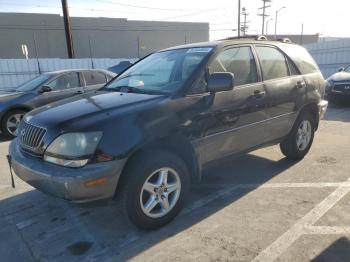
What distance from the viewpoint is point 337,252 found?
294 centimetres

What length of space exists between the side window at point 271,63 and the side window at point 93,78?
518cm

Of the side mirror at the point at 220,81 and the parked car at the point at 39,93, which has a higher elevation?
the side mirror at the point at 220,81

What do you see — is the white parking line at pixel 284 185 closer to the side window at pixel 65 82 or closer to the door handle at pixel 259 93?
the door handle at pixel 259 93

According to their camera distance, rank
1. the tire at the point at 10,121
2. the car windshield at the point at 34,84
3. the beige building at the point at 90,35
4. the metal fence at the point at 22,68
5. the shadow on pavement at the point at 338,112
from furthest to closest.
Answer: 1. the beige building at the point at 90,35
2. the metal fence at the point at 22,68
3. the shadow on pavement at the point at 338,112
4. the car windshield at the point at 34,84
5. the tire at the point at 10,121

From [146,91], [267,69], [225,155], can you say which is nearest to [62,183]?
[146,91]

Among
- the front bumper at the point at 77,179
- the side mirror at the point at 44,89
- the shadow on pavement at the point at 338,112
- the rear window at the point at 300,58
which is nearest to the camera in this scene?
the front bumper at the point at 77,179

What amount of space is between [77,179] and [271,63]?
307 cm

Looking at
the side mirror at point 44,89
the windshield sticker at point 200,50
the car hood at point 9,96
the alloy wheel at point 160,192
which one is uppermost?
the windshield sticker at point 200,50

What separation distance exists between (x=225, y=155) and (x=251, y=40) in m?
1.70

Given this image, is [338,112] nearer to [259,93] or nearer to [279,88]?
[279,88]

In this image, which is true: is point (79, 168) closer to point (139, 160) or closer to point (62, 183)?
point (62, 183)

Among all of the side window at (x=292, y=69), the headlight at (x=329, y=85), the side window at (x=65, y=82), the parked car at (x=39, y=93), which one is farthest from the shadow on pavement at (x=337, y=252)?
the headlight at (x=329, y=85)

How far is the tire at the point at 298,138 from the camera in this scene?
5.06 metres

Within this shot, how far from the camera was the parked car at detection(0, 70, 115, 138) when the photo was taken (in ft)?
24.9
